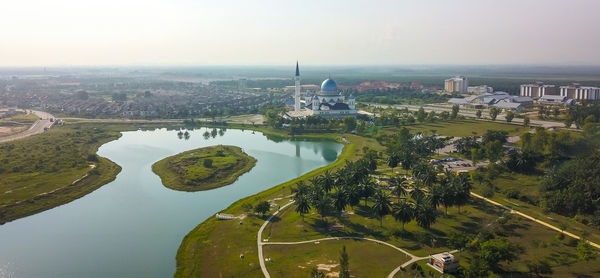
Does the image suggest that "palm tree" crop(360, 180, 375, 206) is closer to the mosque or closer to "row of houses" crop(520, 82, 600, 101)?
the mosque

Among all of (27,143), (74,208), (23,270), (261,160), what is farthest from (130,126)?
(23,270)

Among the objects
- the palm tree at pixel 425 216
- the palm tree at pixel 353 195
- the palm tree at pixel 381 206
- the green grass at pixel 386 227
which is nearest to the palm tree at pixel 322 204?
the green grass at pixel 386 227

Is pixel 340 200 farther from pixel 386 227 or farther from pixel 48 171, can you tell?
pixel 48 171

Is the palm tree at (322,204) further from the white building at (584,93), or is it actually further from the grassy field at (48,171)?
the white building at (584,93)

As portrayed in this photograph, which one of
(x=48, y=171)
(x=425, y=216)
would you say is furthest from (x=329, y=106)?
(x=425, y=216)

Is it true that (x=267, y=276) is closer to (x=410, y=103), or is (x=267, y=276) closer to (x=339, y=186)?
(x=339, y=186)

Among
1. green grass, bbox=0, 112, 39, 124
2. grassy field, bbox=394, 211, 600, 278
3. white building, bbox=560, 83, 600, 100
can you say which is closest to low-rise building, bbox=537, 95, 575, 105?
white building, bbox=560, 83, 600, 100
